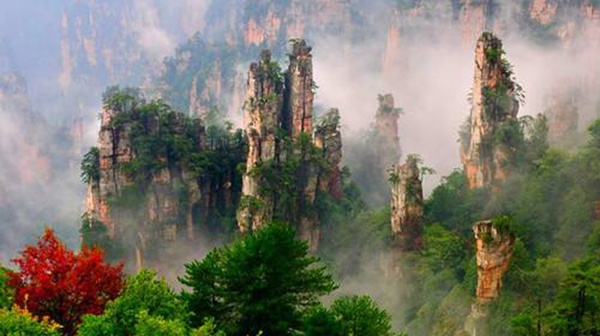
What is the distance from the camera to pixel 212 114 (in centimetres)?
8781

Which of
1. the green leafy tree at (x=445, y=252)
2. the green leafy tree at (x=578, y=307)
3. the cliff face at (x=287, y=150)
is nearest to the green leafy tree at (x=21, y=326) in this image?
the green leafy tree at (x=578, y=307)

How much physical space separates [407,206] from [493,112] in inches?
330

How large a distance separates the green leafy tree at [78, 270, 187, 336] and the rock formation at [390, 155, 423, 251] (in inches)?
1177

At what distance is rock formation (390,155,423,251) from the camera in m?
51.8

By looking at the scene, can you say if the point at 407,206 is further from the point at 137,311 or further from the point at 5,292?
the point at 137,311

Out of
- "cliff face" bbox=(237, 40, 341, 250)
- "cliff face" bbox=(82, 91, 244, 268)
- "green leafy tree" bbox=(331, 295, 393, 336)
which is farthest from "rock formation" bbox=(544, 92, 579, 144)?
"green leafy tree" bbox=(331, 295, 393, 336)

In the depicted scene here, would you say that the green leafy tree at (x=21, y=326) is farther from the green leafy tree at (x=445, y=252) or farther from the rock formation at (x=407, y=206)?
the rock formation at (x=407, y=206)

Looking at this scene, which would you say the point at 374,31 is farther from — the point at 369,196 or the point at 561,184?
the point at 561,184

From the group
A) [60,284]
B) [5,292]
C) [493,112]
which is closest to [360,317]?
[60,284]

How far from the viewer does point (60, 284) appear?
27828mm

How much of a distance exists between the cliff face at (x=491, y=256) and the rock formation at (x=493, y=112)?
567 inches

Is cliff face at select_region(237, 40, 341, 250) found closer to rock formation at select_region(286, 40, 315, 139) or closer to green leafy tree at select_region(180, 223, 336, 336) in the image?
rock formation at select_region(286, 40, 315, 139)

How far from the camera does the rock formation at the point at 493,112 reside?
51.9 meters

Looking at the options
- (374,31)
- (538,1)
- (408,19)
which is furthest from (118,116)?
(374,31)
